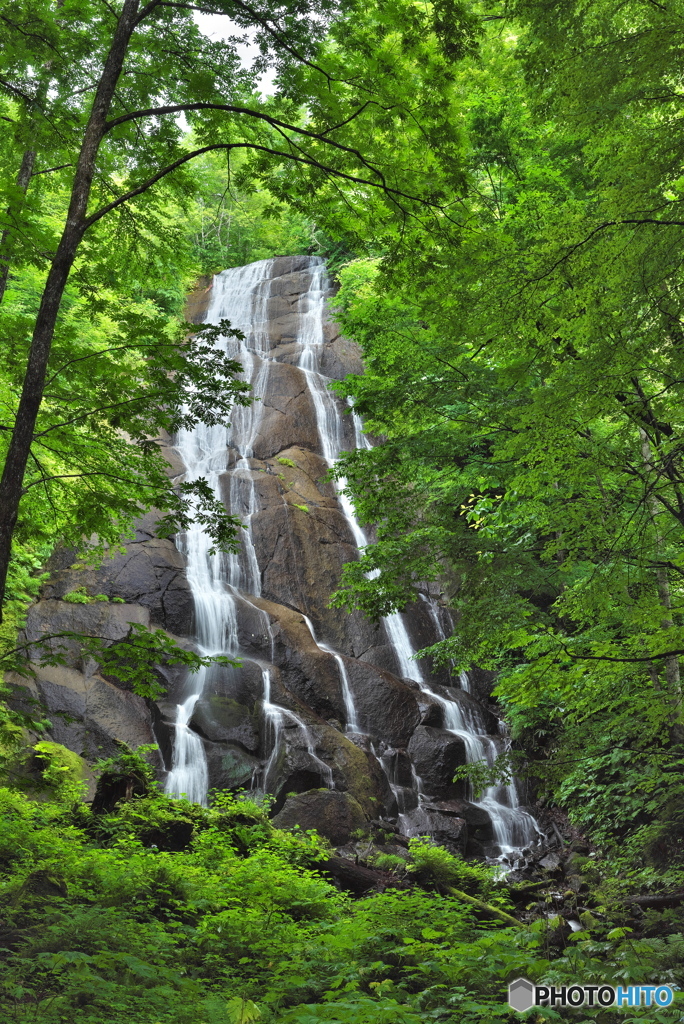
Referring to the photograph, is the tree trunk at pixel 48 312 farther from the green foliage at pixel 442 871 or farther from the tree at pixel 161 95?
the green foliage at pixel 442 871

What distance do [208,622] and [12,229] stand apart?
10.7 m

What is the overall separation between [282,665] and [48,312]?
36.3 ft

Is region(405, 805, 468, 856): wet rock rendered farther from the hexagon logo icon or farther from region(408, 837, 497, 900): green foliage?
the hexagon logo icon

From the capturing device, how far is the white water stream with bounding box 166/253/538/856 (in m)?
11.9

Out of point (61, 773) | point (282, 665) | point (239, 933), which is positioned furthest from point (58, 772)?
point (282, 665)

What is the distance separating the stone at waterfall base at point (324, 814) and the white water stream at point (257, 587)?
79 centimetres

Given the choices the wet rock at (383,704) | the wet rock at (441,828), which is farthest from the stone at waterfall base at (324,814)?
the wet rock at (383,704)

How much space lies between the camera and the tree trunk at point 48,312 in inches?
156

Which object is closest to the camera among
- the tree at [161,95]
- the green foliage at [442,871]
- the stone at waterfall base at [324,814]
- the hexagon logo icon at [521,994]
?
the hexagon logo icon at [521,994]

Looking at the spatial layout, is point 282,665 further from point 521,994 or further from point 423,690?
point 521,994

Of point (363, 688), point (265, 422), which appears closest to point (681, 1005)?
point (363, 688)

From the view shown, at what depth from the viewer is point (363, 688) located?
47.3 feet

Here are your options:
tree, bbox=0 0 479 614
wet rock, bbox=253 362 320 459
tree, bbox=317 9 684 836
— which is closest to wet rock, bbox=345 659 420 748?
tree, bbox=317 9 684 836

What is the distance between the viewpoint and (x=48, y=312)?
4195 millimetres
